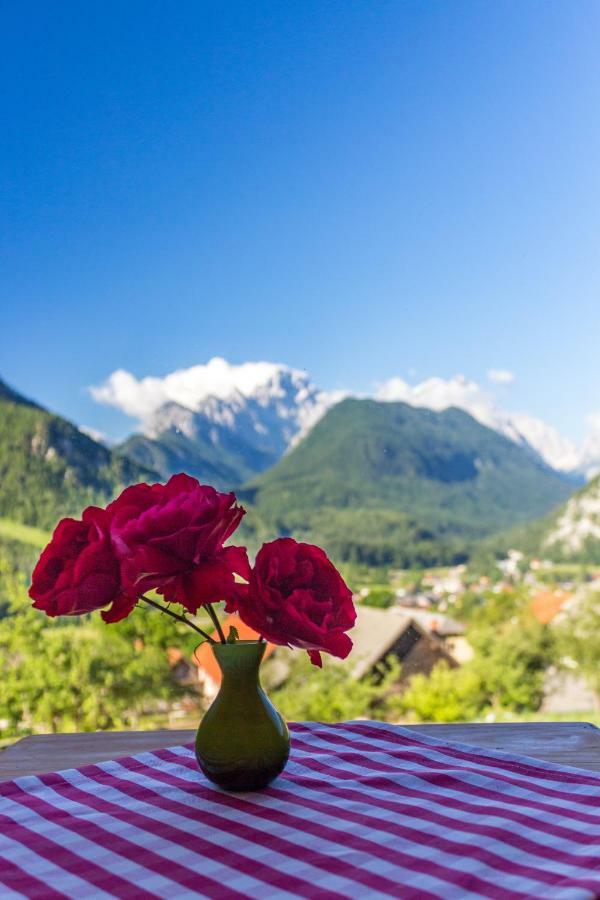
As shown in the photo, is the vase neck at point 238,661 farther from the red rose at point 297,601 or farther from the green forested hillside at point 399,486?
the green forested hillside at point 399,486

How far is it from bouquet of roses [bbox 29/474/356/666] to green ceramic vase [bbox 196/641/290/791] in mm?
53

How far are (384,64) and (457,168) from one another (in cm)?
80

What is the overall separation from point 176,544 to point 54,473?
4.21 m

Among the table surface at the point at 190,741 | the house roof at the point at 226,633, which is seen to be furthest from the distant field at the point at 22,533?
the table surface at the point at 190,741

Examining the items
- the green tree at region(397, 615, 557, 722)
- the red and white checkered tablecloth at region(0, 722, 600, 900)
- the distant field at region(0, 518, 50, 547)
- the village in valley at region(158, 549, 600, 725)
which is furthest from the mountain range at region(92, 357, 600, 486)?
the red and white checkered tablecloth at region(0, 722, 600, 900)

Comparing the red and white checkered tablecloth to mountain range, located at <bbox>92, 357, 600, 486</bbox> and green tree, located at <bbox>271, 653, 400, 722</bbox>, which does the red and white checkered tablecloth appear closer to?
mountain range, located at <bbox>92, 357, 600, 486</bbox>

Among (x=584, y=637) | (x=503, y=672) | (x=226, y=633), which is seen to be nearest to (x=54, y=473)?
(x=503, y=672)

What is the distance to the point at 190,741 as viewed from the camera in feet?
3.98

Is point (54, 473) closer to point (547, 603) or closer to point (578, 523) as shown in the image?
point (547, 603)

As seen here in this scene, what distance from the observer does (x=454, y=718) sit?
5.16 meters

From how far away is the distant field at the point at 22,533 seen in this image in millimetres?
4770

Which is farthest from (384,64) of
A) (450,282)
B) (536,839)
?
(536,839)

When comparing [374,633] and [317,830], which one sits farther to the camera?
[374,633]

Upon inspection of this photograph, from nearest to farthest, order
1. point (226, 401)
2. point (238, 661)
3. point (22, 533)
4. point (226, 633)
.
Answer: point (238, 661) < point (226, 633) < point (22, 533) < point (226, 401)
